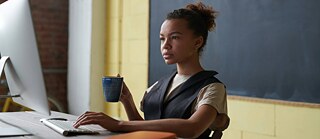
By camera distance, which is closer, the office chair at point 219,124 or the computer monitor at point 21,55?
the computer monitor at point 21,55

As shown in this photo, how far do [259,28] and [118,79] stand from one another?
143 cm

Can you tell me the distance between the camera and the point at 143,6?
375 centimetres

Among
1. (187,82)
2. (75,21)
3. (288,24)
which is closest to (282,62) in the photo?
(288,24)

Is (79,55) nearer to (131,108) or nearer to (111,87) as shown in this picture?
(131,108)

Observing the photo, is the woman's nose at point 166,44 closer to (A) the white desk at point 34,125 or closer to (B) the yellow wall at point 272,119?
(A) the white desk at point 34,125

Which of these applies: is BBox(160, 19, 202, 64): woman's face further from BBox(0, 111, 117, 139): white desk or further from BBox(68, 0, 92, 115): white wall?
BBox(68, 0, 92, 115): white wall

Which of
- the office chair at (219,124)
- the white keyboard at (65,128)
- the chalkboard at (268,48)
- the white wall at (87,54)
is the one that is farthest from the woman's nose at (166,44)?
the white wall at (87,54)

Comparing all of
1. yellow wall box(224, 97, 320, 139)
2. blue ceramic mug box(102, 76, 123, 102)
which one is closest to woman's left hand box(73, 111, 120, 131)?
blue ceramic mug box(102, 76, 123, 102)

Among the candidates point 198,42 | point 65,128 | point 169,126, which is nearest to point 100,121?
point 65,128

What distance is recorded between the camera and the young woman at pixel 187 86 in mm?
1479

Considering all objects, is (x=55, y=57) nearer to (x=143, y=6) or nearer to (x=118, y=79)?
(x=143, y=6)

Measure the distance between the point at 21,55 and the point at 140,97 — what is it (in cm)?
241

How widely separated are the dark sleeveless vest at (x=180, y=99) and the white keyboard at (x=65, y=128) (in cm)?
35

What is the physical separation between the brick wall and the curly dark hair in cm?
289
